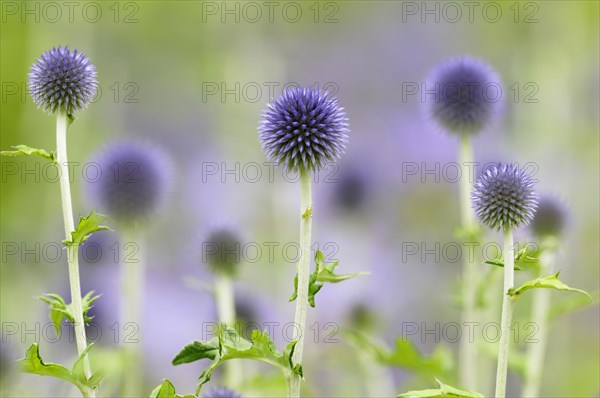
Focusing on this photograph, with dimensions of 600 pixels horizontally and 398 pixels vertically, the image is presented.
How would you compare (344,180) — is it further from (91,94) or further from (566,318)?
(91,94)

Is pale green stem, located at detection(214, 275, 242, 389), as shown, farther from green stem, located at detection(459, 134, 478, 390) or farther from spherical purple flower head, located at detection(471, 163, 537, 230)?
spherical purple flower head, located at detection(471, 163, 537, 230)

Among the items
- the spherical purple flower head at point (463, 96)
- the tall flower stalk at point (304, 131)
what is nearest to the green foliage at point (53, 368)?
the tall flower stalk at point (304, 131)

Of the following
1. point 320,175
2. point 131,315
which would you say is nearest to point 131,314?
point 131,315

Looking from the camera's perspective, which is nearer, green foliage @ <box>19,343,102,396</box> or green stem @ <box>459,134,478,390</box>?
green foliage @ <box>19,343,102,396</box>

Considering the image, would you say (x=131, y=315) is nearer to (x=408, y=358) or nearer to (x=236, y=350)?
(x=408, y=358)

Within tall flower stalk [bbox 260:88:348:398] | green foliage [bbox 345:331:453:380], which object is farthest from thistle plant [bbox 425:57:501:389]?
A: tall flower stalk [bbox 260:88:348:398]

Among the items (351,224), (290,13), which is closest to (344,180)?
(351,224)

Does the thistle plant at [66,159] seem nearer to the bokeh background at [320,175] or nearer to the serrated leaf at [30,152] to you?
the serrated leaf at [30,152]
